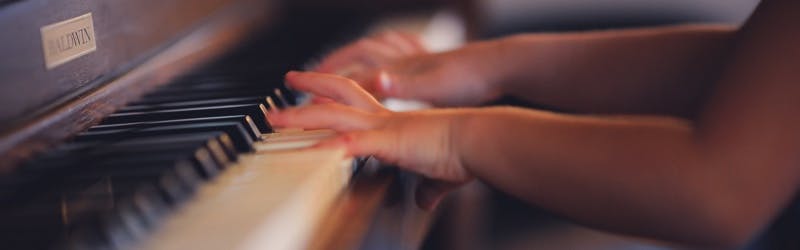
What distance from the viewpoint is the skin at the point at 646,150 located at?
2.42 ft

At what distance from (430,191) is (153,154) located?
0.31 m

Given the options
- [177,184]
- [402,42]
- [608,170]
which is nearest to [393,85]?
[402,42]

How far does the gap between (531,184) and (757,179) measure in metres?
A: 0.18

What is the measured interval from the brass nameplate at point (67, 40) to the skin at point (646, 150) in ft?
0.63

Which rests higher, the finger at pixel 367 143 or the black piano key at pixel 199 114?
the black piano key at pixel 199 114

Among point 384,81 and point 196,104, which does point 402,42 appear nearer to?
point 384,81

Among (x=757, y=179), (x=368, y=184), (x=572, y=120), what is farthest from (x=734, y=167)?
(x=368, y=184)

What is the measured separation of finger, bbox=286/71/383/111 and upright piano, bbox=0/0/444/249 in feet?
0.16

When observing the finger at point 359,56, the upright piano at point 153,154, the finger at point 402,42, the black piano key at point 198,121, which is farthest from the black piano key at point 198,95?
the finger at point 402,42

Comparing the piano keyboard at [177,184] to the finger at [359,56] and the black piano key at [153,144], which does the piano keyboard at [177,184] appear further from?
the finger at [359,56]

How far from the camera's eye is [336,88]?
0.83 m

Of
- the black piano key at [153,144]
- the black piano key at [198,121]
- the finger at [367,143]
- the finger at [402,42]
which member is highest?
the black piano key at [153,144]

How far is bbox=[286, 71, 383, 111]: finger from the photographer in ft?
2.72

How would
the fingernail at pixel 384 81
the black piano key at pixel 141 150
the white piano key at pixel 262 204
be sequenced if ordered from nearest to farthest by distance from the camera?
Answer: the white piano key at pixel 262 204
the black piano key at pixel 141 150
the fingernail at pixel 384 81
